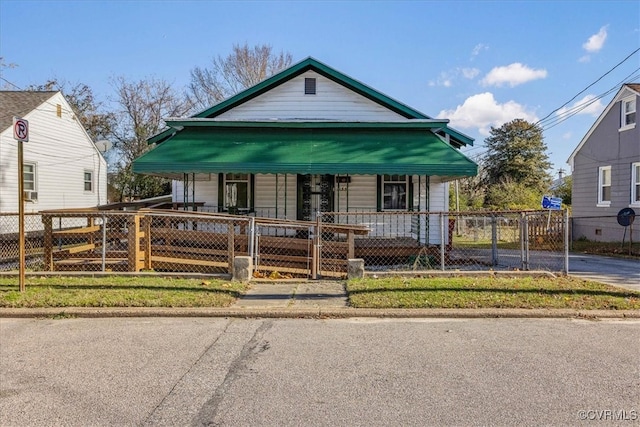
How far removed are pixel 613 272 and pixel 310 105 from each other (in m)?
9.83

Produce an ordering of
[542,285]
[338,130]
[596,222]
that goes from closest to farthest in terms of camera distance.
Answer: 1. [542,285]
2. [338,130]
3. [596,222]

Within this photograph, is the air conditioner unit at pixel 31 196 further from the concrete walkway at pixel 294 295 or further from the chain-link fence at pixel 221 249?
the concrete walkway at pixel 294 295

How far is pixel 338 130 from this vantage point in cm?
1327

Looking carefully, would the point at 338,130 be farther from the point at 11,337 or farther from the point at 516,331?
the point at 11,337

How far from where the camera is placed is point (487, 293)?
6902 millimetres

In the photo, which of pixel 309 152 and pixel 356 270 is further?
pixel 309 152

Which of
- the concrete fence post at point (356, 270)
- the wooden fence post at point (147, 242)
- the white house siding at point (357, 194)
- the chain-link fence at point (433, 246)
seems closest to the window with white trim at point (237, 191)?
the chain-link fence at point (433, 246)

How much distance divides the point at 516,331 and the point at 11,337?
619 cm

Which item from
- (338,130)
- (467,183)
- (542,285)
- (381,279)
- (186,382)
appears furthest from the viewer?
(467,183)

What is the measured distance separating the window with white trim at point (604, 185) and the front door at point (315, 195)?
13.7m

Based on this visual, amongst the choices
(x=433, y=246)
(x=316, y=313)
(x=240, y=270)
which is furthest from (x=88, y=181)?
(x=316, y=313)

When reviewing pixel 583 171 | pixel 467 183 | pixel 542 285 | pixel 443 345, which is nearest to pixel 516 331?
pixel 443 345

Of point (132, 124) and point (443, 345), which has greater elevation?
point (132, 124)

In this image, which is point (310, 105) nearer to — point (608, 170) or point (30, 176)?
point (30, 176)
